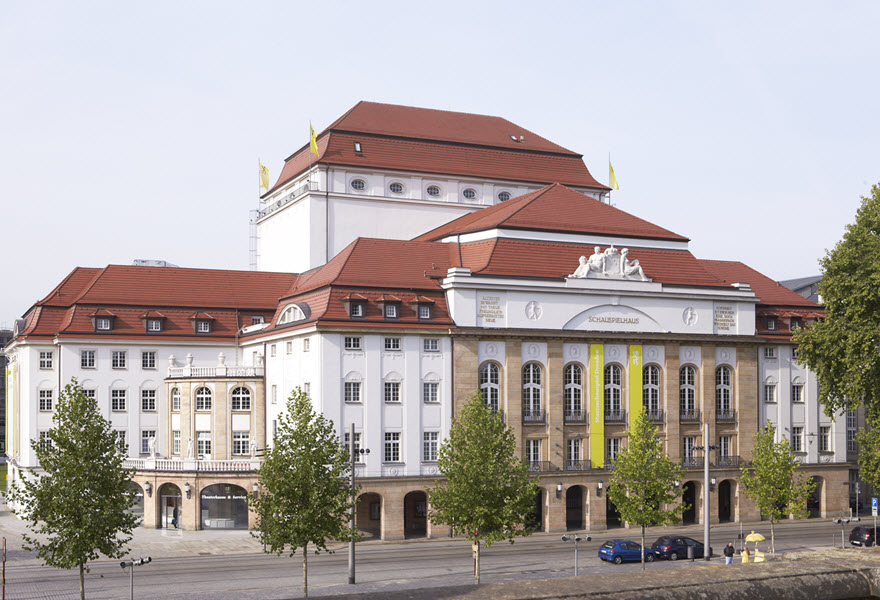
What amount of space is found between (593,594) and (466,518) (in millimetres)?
39949

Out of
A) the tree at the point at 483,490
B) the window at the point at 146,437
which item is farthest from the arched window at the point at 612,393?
the window at the point at 146,437

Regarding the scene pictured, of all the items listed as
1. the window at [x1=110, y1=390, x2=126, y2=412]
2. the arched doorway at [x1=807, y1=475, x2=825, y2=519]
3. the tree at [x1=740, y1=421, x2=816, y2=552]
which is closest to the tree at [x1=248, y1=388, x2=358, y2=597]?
the tree at [x1=740, y1=421, x2=816, y2=552]

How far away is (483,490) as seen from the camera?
158 feet

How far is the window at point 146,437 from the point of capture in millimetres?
75875

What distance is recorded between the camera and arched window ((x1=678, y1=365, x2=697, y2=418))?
71.6 metres

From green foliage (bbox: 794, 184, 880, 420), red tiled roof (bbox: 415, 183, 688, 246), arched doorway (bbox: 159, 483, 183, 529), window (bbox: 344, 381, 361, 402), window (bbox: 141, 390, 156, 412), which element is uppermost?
red tiled roof (bbox: 415, 183, 688, 246)

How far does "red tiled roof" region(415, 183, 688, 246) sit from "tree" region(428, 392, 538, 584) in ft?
69.9

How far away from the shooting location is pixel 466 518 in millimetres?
48656

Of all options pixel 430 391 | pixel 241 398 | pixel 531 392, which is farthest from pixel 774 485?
pixel 241 398

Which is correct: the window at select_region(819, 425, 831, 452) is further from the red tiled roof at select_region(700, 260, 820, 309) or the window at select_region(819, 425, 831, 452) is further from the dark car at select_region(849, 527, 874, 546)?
the dark car at select_region(849, 527, 874, 546)

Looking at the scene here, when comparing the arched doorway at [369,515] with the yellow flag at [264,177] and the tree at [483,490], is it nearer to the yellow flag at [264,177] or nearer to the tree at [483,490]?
the tree at [483,490]

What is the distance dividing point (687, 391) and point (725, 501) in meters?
8.75

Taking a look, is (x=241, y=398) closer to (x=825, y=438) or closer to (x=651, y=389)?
(x=651, y=389)

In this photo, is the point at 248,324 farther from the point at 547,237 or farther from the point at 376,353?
the point at 547,237
